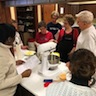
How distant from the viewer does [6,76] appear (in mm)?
1267

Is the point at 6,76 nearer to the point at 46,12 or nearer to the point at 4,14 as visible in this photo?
the point at 4,14

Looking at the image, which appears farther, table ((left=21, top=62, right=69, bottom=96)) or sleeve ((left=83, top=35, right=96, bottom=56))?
sleeve ((left=83, top=35, right=96, bottom=56))

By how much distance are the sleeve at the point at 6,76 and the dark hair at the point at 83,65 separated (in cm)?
57

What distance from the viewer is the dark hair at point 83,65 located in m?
0.91

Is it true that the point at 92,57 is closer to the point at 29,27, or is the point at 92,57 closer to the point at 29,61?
the point at 29,61

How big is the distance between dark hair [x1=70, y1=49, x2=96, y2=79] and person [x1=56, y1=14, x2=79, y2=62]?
1.36 m

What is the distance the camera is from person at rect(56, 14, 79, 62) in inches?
93.8

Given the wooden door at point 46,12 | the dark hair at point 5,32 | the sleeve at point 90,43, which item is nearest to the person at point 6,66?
the dark hair at point 5,32

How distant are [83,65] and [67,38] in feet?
5.03

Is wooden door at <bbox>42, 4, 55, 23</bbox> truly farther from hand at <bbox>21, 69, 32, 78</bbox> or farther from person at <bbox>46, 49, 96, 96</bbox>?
person at <bbox>46, 49, 96, 96</bbox>

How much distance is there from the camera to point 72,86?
916mm

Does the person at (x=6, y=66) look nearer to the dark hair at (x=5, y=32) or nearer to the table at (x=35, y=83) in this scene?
the dark hair at (x=5, y=32)

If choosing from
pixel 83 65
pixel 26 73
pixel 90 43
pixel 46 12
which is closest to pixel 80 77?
pixel 83 65

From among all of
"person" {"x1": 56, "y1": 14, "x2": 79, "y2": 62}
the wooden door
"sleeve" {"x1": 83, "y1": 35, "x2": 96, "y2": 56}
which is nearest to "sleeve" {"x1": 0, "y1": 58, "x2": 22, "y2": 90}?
"sleeve" {"x1": 83, "y1": 35, "x2": 96, "y2": 56}
